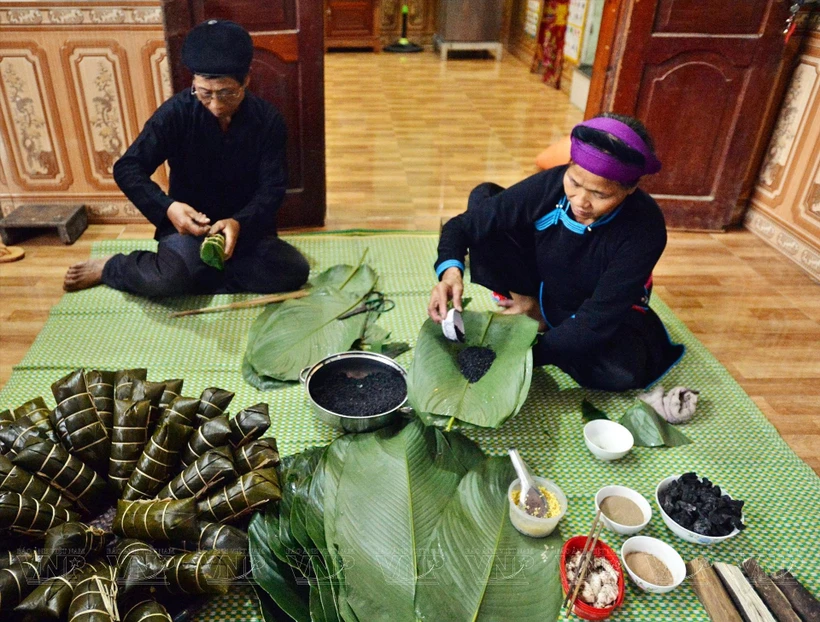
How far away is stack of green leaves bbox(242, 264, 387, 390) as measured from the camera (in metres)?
2.06

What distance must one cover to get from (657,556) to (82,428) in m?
1.36

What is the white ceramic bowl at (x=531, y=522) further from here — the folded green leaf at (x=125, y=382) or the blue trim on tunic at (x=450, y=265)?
the folded green leaf at (x=125, y=382)

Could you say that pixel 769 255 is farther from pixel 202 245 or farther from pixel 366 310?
pixel 202 245

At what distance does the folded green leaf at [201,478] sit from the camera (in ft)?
4.54

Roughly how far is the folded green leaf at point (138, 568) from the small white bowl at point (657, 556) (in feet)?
3.33

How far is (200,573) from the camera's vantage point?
1221mm

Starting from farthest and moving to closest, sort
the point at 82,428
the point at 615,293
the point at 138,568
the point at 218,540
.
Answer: the point at 615,293
the point at 82,428
the point at 218,540
the point at 138,568

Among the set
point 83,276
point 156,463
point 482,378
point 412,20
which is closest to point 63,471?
point 156,463

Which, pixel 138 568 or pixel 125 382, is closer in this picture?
pixel 138 568

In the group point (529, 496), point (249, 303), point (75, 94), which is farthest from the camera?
point (75, 94)

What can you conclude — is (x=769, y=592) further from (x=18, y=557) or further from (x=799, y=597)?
(x=18, y=557)

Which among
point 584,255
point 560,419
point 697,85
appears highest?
point 697,85

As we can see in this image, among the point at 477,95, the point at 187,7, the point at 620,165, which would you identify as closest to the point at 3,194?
the point at 187,7

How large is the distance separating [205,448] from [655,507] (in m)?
1.17
